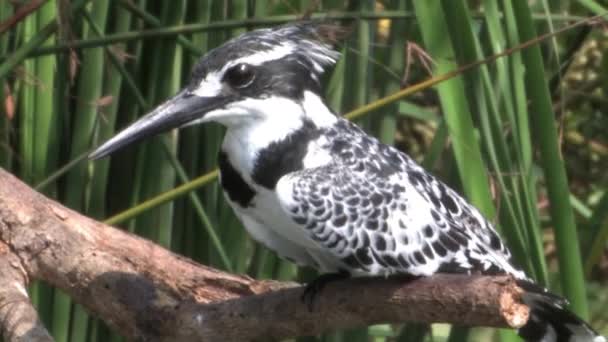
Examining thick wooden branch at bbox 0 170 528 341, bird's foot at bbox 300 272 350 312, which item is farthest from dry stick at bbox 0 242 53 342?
bird's foot at bbox 300 272 350 312

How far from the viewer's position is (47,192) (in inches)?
90.8

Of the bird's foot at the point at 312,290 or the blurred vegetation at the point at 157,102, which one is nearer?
the bird's foot at the point at 312,290

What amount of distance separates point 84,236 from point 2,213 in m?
0.13

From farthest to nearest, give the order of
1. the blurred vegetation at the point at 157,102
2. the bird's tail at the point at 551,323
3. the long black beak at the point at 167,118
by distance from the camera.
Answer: the blurred vegetation at the point at 157,102 < the long black beak at the point at 167,118 < the bird's tail at the point at 551,323

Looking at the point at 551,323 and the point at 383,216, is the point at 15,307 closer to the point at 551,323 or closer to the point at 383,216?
the point at 383,216

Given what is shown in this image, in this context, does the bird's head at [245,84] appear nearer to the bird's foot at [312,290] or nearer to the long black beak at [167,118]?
the long black beak at [167,118]

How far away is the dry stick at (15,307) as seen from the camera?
1.79m

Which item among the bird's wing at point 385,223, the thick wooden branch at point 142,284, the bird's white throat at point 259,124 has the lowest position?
the thick wooden branch at point 142,284

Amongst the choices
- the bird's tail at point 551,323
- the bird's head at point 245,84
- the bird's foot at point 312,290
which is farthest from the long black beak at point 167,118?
the bird's tail at point 551,323

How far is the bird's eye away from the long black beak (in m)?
0.03

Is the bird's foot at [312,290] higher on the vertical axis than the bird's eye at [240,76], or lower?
lower

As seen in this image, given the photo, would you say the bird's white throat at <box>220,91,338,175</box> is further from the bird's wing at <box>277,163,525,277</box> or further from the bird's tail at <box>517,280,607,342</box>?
the bird's tail at <box>517,280,607,342</box>

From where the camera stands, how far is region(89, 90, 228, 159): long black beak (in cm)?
184

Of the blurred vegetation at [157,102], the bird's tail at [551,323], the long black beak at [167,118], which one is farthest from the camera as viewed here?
the blurred vegetation at [157,102]
